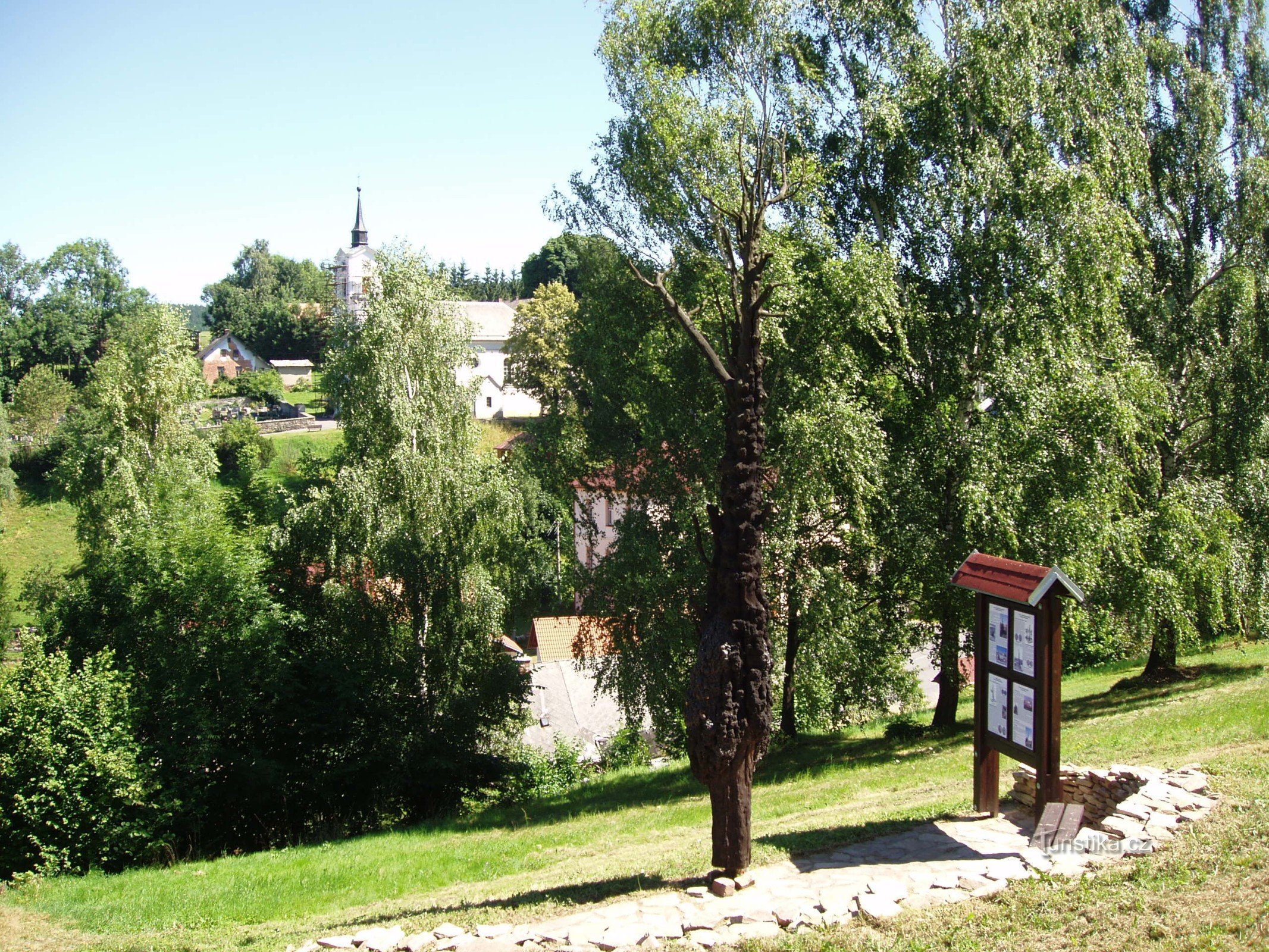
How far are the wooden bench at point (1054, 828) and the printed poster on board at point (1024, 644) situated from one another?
127 centimetres

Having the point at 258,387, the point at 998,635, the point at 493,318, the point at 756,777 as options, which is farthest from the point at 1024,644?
the point at 493,318

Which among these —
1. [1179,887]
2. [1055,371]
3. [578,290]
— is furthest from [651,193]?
[1179,887]

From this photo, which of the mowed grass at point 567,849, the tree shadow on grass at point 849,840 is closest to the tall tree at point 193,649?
the mowed grass at point 567,849

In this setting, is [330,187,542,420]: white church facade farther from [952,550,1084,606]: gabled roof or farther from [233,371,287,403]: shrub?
[952,550,1084,606]: gabled roof

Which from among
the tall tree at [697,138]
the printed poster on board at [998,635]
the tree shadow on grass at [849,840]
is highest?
the tall tree at [697,138]

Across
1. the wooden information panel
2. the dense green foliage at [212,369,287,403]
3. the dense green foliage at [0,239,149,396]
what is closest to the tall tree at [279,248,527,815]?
the wooden information panel

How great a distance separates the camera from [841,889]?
781 cm

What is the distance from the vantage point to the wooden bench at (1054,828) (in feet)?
27.9

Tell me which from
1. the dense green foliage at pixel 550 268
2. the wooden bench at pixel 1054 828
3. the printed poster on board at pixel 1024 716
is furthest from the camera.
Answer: the dense green foliage at pixel 550 268

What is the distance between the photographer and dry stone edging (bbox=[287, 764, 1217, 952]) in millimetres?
7254

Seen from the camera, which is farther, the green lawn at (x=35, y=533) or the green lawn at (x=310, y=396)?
the green lawn at (x=310, y=396)

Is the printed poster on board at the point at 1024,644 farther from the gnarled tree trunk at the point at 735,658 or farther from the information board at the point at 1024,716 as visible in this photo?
the gnarled tree trunk at the point at 735,658

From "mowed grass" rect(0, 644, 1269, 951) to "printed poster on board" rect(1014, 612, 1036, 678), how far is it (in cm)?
205

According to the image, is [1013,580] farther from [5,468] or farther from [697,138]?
[5,468]
